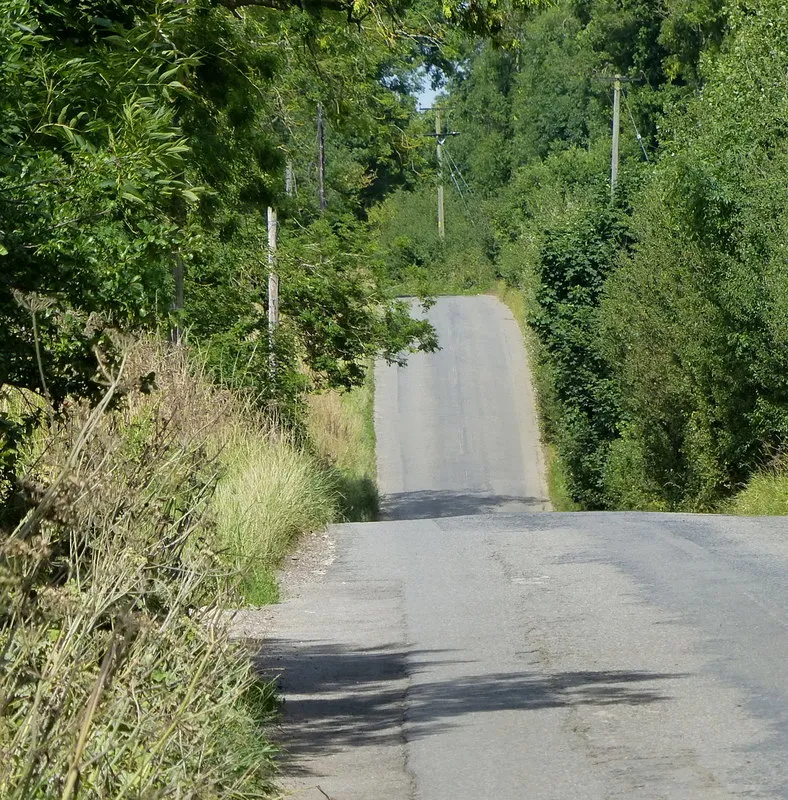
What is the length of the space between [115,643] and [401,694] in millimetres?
5013

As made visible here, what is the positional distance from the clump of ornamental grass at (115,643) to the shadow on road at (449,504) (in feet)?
99.2

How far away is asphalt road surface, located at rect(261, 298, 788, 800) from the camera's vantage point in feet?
23.0

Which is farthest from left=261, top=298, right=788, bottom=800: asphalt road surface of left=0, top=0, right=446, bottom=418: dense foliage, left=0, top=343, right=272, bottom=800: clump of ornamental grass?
left=0, top=0, right=446, bottom=418: dense foliage

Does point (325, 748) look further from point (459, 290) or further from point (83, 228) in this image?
point (459, 290)

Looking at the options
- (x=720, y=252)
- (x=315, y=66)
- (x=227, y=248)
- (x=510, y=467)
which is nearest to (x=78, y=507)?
(x=315, y=66)

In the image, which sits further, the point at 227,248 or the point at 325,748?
the point at 227,248

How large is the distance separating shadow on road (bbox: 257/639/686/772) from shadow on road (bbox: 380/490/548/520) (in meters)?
26.7

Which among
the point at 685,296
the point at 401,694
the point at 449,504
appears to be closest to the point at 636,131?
the point at 449,504

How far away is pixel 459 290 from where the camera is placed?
7175 cm

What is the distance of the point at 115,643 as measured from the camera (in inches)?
164

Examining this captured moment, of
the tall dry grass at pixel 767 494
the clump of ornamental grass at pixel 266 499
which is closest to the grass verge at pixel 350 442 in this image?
the tall dry grass at pixel 767 494

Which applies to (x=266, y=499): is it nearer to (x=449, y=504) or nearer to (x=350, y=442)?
(x=449, y=504)

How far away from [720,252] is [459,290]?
42.4 meters

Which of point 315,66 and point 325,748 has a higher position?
point 315,66
